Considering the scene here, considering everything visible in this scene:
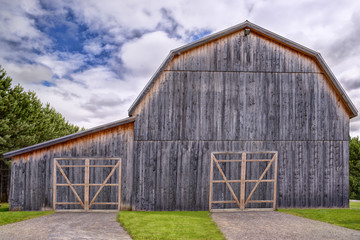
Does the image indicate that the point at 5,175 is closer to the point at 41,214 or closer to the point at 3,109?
the point at 3,109

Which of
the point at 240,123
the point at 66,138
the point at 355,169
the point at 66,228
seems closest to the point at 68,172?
the point at 66,138

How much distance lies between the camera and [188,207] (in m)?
11.8

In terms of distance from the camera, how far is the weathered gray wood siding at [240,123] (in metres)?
11.8

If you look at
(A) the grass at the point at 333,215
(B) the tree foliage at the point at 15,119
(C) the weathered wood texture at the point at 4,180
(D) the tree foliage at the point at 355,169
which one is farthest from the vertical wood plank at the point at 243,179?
(D) the tree foliage at the point at 355,169

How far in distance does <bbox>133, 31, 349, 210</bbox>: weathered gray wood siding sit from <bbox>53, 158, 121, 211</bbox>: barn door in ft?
3.51

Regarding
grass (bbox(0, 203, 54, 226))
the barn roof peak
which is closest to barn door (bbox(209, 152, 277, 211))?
the barn roof peak

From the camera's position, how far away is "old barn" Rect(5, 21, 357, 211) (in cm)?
1164

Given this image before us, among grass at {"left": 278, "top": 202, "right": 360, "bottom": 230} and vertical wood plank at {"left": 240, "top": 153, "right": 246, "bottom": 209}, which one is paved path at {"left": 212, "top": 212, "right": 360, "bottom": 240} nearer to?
grass at {"left": 278, "top": 202, "right": 360, "bottom": 230}

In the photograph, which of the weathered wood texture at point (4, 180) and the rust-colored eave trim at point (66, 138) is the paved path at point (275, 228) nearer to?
the rust-colored eave trim at point (66, 138)

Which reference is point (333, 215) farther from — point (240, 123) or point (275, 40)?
point (275, 40)

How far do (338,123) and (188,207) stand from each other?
8289 mm

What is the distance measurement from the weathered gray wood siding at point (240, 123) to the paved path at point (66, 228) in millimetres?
2549

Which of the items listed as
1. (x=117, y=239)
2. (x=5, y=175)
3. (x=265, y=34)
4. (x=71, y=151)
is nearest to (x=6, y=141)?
(x=5, y=175)

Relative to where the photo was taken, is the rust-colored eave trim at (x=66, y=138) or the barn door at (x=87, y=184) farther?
the barn door at (x=87, y=184)
